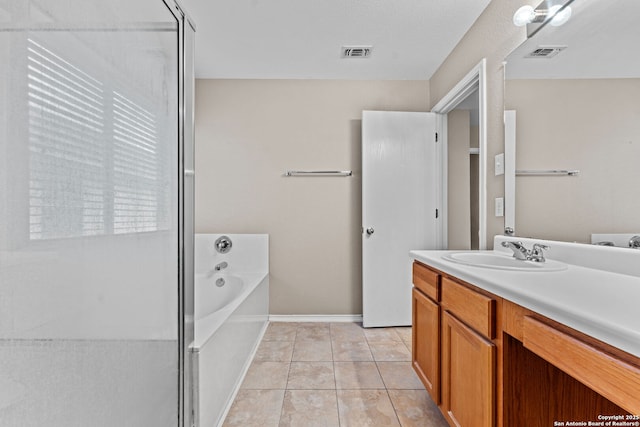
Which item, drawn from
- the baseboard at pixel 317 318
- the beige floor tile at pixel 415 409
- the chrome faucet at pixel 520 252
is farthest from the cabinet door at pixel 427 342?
the baseboard at pixel 317 318

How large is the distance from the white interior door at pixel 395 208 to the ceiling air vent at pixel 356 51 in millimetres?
480

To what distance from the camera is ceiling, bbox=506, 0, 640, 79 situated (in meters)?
1.28

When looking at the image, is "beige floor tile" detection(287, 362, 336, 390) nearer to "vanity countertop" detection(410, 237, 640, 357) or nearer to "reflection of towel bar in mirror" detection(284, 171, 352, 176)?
"vanity countertop" detection(410, 237, 640, 357)

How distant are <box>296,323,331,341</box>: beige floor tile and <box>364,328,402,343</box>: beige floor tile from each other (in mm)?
342

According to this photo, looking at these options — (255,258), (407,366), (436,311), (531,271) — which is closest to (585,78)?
(531,271)

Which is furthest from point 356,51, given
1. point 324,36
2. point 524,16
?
point 524,16

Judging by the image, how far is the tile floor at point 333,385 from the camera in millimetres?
1724

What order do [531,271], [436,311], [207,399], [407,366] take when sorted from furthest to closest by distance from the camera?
[407,366] → [436,311] → [207,399] → [531,271]

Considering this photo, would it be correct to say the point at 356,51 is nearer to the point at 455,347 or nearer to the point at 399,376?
the point at 455,347

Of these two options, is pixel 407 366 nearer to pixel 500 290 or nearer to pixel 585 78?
pixel 500 290

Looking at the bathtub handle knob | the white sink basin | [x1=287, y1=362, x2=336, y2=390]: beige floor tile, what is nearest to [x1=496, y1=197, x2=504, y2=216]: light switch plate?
the white sink basin

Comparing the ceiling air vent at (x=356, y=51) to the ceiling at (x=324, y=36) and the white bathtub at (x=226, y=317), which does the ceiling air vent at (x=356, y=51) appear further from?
the white bathtub at (x=226, y=317)

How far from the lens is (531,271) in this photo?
124 cm

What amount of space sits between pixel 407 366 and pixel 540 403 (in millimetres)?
1272
